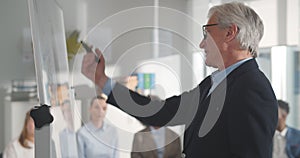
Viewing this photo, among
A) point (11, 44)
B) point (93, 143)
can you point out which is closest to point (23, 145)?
point (93, 143)

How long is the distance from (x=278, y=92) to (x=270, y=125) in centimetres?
179

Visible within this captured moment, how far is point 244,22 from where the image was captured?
0.89m

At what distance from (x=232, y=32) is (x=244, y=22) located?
3 cm

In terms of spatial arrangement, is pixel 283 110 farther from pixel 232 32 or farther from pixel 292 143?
pixel 232 32

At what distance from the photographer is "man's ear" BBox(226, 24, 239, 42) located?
89cm

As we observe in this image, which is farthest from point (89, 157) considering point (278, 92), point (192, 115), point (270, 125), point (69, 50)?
point (270, 125)

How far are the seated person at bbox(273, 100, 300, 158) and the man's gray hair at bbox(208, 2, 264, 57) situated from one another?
1.62 m

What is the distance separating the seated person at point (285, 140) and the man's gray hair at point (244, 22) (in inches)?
63.9

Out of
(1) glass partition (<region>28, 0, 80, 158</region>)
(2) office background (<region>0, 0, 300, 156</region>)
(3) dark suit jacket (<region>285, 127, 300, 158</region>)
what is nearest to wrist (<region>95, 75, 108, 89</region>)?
(1) glass partition (<region>28, 0, 80, 158</region>)

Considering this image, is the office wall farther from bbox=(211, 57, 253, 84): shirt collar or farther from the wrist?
bbox=(211, 57, 253, 84): shirt collar

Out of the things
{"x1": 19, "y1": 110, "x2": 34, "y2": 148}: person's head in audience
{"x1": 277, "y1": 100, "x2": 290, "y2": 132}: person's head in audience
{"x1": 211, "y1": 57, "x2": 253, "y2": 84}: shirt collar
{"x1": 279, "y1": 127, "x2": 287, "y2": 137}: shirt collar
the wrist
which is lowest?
{"x1": 279, "y1": 127, "x2": 287, "y2": 137}: shirt collar

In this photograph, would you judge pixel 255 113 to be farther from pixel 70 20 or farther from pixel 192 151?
pixel 70 20

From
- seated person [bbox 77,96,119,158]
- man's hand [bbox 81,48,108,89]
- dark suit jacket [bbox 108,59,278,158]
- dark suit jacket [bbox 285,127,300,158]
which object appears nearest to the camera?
dark suit jacket [bbox 108,59,278,158]

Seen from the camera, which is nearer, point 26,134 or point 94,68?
point 94,68
